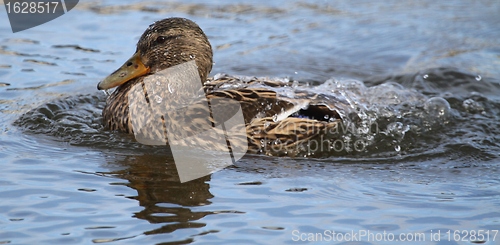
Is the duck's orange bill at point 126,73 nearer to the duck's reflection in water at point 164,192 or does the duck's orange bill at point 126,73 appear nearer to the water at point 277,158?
the water at point 277,158

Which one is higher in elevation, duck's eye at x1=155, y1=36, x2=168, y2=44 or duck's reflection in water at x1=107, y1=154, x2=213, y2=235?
duck's eye at x1=155, y1=36, x2=168, y2=44

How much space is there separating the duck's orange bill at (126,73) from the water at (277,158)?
0.49 metres

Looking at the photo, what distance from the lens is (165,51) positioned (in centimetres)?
713

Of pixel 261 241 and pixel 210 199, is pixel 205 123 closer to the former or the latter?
pixel 210 199

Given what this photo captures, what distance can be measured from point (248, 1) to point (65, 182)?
7188 millimetres

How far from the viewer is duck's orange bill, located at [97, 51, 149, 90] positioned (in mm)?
6973

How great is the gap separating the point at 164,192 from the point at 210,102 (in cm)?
138

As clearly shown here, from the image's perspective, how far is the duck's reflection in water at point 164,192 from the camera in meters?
5.12

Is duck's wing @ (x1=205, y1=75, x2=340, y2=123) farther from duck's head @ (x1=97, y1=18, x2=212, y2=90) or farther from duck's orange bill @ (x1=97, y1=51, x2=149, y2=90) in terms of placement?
duck's orange bill @ (x1=97, y1=51, x2=149, y2=90)

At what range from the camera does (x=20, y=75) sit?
8734 millimetres

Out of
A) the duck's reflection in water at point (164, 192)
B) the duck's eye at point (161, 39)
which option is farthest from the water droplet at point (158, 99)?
the duck's reflection in water at point (164, 192)

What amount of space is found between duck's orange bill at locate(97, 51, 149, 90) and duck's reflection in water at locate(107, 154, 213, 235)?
3.03 feet

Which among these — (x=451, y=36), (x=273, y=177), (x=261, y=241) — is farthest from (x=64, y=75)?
(x=451, y=36)

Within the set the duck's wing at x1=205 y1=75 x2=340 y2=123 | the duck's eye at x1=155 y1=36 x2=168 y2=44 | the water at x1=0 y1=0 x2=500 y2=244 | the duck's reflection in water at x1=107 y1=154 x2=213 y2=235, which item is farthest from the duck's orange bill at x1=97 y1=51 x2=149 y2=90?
the duck's reflection in water at x1=107 y1=154 x2=213 y2=235
